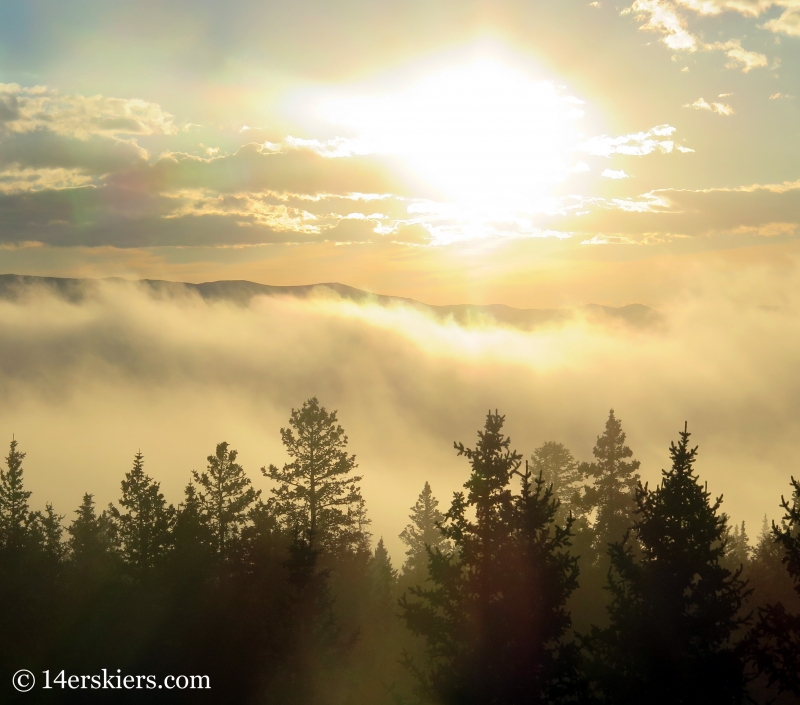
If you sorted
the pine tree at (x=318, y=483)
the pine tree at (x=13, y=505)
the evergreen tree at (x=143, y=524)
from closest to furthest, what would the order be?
the evergreen tree at (x=143, y=524) → the pine tree at (x=318, y=483) → the pine tree at (x=13, y=505)

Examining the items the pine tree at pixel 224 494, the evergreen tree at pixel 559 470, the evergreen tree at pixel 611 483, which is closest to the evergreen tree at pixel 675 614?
the evergreen tree at pixel 611 483

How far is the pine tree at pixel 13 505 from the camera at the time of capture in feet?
132

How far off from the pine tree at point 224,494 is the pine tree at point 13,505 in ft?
33.2

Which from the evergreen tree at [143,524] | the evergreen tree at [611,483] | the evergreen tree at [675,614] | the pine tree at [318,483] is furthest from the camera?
the evergreen tree at [611,483]

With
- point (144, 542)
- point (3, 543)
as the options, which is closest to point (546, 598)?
point (144, 542)

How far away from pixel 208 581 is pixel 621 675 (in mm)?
21428

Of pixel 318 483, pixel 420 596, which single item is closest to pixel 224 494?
pixel 318 483

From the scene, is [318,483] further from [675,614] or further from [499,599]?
[675,614]

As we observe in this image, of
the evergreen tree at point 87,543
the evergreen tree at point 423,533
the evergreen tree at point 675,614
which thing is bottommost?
the evergreen tree at point 423,533

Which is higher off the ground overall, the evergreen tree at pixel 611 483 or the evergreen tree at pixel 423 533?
the evergreen tree at pixel 611 483

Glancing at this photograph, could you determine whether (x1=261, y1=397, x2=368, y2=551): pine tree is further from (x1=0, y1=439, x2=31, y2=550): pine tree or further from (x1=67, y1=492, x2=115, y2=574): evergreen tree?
(x1=0, y1=439, x2=31, y2=550): pine tree

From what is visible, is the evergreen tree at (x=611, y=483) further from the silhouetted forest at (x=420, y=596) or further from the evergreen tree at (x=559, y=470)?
the evergreen tree at (x=559, y=470)

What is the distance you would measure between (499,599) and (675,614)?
4.76m

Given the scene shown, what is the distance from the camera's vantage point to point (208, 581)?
1379 inches
